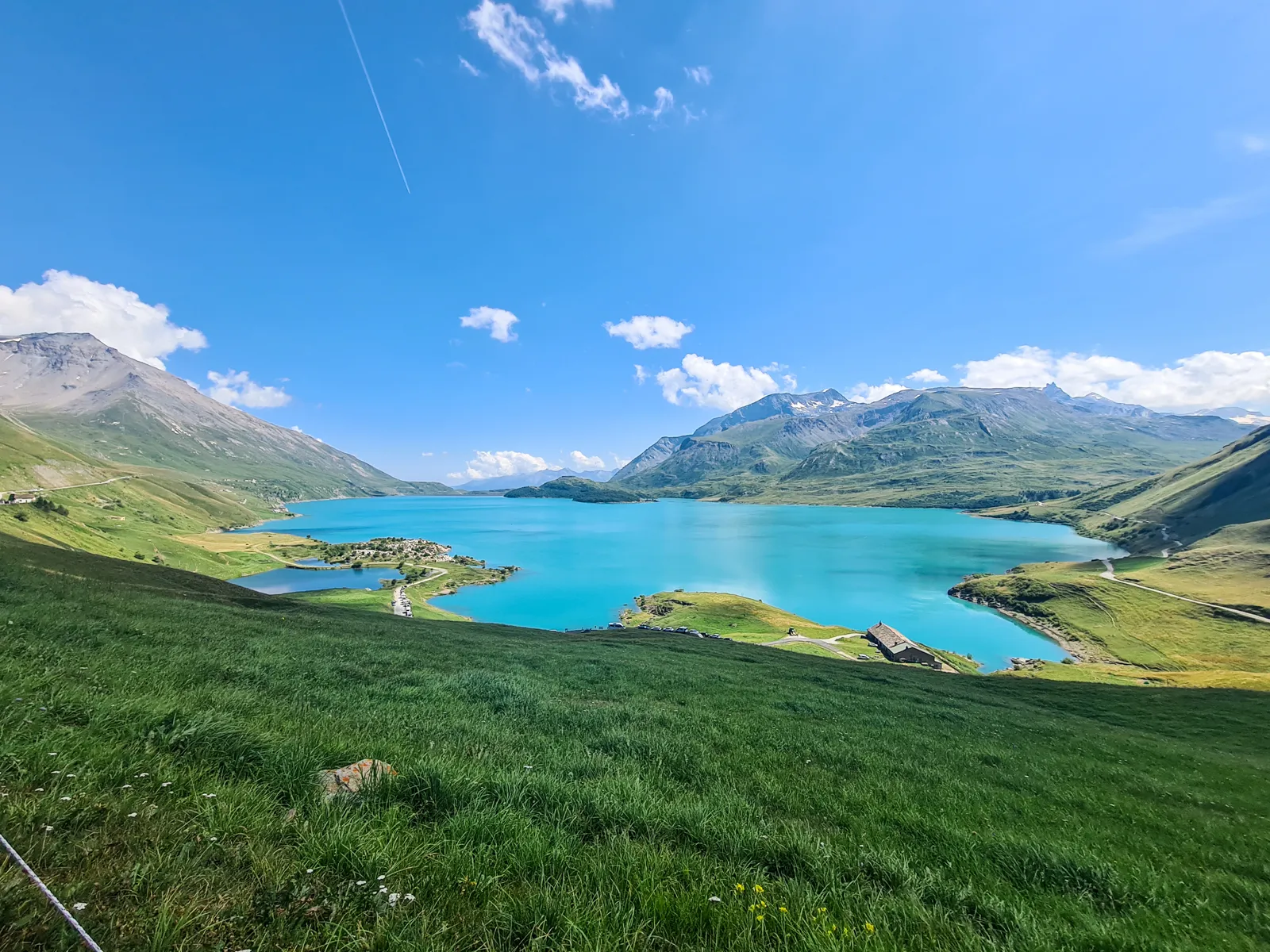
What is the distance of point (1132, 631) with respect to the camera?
261ft

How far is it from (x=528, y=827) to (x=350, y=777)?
2062mm

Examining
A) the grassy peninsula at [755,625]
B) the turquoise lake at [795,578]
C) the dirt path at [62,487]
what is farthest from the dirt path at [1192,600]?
the dirt path at [62,487]

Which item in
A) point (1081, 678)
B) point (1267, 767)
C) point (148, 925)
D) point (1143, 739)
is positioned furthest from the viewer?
point (1081, 678)

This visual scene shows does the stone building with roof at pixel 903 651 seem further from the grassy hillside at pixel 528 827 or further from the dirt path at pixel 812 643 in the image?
the grassy hillside at pixel 528 827

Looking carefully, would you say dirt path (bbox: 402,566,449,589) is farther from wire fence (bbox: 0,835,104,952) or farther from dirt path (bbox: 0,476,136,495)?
wire fence (bbox: 0,835,104,952)

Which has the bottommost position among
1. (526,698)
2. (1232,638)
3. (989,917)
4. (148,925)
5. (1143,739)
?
(1232,638)

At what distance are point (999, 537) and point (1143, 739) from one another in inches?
8544

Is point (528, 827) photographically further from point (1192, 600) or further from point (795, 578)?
point (1192, 600)

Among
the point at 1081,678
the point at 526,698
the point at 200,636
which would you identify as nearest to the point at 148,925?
the point at 526,698

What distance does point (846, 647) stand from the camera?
2469 inches

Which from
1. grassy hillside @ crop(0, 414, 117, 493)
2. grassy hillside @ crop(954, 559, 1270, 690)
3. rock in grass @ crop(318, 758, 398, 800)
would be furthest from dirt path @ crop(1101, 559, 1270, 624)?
grassy hillside @ crop(0, 414, 117, 493)

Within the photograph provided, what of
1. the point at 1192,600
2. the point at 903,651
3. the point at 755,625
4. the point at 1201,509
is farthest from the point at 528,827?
the point at 1201,509

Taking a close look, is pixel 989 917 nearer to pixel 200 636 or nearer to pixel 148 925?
pixel 148 925

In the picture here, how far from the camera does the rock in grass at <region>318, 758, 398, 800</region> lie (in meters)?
4.53
